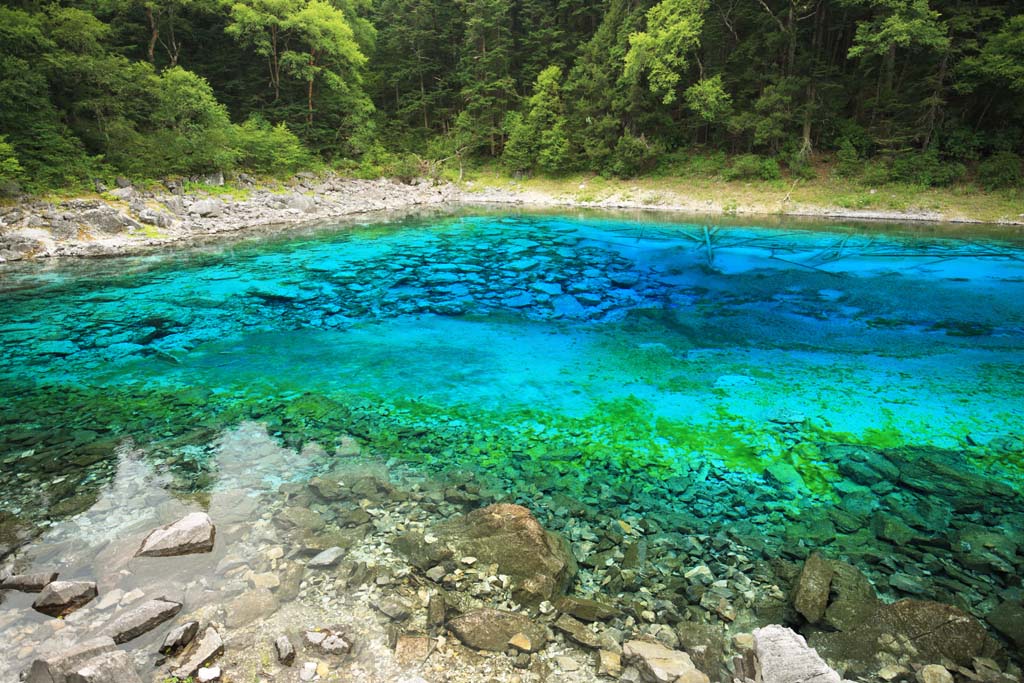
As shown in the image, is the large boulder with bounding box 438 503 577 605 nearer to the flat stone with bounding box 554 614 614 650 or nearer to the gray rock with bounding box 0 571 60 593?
the flat stone with bounding box 554 614 614 650

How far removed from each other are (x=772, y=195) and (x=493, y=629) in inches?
1126

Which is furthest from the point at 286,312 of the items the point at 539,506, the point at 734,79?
the point at 734,79

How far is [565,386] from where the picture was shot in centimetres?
735

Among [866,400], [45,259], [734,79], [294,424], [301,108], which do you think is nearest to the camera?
[294,424]

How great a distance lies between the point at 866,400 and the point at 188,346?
1115 cm

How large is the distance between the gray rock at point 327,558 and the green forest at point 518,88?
20.1 m

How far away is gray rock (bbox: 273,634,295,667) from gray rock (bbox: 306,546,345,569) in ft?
2.44

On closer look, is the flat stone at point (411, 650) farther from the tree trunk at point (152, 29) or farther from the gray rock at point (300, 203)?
the tree trunk at point (152, 29)

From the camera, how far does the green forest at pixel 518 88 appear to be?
805 inches

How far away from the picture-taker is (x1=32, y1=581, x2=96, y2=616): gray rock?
3.27 meters

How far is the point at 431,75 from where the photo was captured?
147ft

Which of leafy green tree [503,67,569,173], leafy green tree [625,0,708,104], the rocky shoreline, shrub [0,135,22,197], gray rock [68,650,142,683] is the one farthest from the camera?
leafy green tree [503,67,569,173]

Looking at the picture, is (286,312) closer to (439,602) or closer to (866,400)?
(439,602)

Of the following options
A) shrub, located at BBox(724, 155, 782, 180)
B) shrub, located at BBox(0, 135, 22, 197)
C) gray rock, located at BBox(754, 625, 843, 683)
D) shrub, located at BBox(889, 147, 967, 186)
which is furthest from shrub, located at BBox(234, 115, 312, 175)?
shrub, located at BBox(889, 147, 967, 186)
